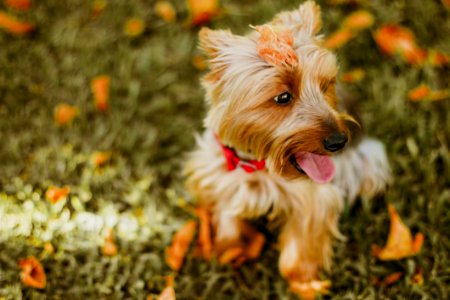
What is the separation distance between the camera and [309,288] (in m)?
3.14

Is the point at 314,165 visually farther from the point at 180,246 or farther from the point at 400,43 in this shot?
the point at 400,43

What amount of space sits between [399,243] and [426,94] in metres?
1.27

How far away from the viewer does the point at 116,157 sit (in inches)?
148

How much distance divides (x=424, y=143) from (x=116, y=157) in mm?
2218

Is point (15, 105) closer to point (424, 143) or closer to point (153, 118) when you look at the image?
point (153, 118)

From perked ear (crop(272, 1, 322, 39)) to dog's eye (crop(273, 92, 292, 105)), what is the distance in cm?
31

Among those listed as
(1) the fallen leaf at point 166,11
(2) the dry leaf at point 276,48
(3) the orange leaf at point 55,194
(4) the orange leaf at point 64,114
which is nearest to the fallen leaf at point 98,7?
(1) the fallen leaf at point 166,11

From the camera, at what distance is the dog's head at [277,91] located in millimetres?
2314

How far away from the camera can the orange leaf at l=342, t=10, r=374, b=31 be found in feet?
14.1

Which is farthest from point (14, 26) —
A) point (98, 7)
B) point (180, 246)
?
point (180, 246)

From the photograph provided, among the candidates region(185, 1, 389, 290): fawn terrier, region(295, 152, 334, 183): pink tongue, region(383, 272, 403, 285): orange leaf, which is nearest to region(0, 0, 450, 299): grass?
region(383, 272, 403, 285): orange leaf

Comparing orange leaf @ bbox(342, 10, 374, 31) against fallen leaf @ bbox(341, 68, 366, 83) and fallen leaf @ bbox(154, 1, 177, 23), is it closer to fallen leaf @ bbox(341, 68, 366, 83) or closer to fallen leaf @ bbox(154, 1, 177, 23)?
fallen leaf @ bbox(341, 68, 366, 83)

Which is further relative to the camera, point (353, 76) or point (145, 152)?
point (353, 76)

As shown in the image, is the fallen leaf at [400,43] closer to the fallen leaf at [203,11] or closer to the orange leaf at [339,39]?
the orange leaf at [339,39]
